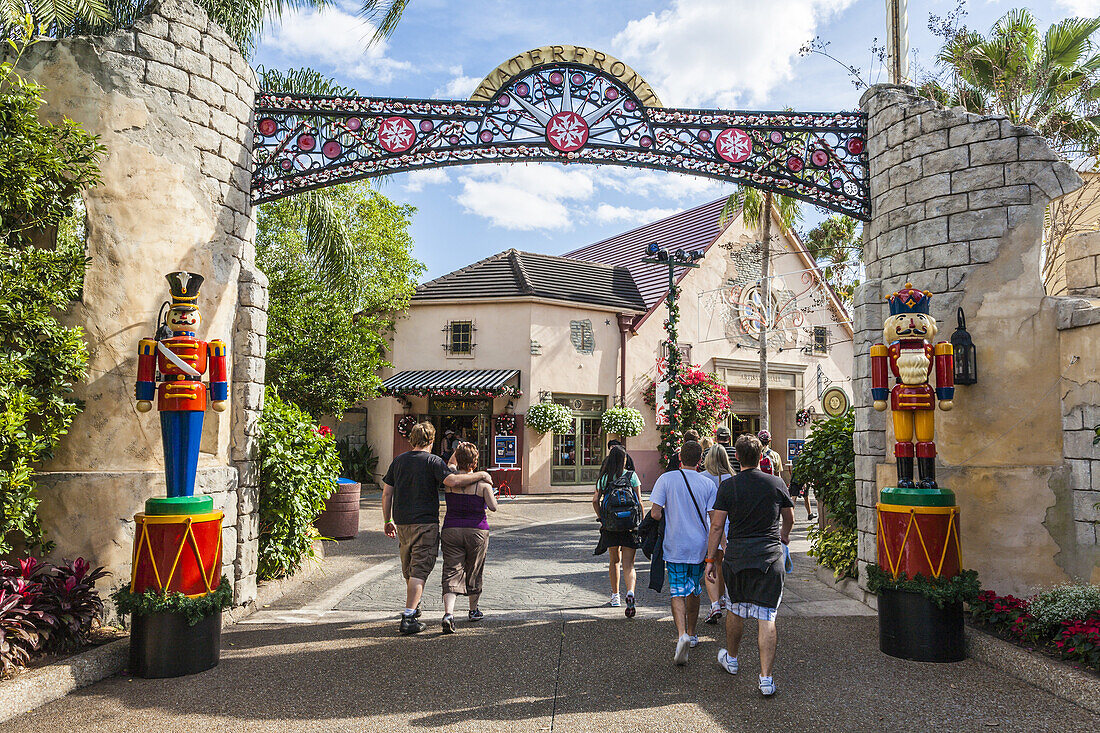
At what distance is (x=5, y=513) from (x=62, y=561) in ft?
2.22

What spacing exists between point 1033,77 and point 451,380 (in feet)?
47.6

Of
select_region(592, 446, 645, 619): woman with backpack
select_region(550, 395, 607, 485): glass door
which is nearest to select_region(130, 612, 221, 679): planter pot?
select_region(592, 446, 645, 619): woman with backpack

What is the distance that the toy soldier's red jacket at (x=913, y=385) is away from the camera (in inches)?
238

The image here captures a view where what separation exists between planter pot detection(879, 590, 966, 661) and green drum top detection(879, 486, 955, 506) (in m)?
0.72

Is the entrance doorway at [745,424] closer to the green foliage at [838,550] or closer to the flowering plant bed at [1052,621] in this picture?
the green foliage at [838,550]

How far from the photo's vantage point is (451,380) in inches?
788

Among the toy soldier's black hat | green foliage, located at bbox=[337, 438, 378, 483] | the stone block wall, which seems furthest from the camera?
green foliage, located at bbox=[337, 438, 378, 483]

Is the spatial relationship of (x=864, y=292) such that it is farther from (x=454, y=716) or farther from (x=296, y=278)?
(x=296, y=278)

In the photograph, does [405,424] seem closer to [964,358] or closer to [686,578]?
[686,578]

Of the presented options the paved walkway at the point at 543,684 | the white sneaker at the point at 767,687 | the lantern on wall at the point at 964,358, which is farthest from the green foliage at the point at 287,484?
the lantern on wall at the point at 964,358

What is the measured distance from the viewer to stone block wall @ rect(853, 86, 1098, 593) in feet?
20.4

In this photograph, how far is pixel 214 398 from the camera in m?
5.95

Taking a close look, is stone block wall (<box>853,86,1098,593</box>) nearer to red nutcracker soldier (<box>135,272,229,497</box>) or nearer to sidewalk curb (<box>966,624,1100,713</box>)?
sidewalk curb (<box>966,624,1100,713</box>)

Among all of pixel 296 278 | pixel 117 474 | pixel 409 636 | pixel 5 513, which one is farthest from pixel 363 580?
pixel 296 278
